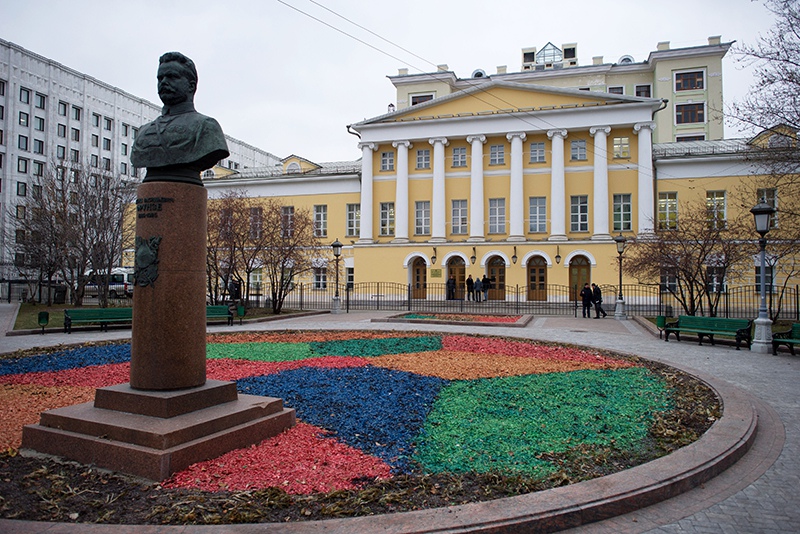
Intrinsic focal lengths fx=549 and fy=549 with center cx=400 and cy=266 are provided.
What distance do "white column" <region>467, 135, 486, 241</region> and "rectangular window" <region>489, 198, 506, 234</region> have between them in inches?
43.3

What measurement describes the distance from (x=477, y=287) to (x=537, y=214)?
8.21 meters

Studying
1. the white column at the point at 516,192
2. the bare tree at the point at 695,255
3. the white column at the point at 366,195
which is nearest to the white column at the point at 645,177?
the white column at the point at 516,192

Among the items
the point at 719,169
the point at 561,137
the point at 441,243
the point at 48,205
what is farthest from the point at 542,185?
the point at 48,205

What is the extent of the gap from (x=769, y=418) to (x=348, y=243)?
132 ft

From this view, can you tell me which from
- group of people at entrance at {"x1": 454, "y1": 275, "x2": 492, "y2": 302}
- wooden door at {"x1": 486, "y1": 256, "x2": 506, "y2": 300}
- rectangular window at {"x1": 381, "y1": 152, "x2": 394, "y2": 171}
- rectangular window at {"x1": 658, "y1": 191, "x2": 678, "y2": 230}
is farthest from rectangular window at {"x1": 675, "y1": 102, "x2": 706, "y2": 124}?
rectangular window at {"x1": 381, "y1": 152, "x2": 394, "y2": 171}

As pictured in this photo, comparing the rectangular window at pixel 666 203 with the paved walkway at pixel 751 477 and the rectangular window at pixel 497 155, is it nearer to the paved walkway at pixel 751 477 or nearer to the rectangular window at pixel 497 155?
the rectangular window at pixel 497 155

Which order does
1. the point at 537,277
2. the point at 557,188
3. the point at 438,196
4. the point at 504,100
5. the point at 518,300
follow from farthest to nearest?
the point at 438,196 → the point at 504,100 → the point at 537,277 → the point at 557,188 → the point at 518,300

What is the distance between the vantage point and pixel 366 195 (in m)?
43.7

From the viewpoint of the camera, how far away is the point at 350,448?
5637 mm

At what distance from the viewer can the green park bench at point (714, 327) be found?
14789mm

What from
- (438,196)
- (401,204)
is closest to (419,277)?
(401,204)

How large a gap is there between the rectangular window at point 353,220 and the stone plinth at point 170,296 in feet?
132

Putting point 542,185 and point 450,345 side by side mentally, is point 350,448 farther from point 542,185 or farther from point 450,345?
point 542,185

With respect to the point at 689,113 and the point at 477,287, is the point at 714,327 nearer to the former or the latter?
the point at 477,287
